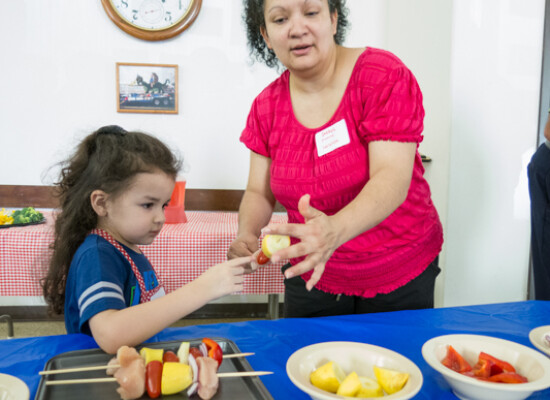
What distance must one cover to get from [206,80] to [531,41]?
7.19 ft

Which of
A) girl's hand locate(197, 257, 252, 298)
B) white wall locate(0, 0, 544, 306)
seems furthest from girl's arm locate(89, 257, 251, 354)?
white wall locate(0, 0, 544, 306)

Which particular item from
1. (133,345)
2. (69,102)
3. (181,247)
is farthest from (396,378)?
(69,102)

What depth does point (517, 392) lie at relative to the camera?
0.70 metres

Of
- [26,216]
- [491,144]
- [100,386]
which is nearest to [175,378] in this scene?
[100,386]

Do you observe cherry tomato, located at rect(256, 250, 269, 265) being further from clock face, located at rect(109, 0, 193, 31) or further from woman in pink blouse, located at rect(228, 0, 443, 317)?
clock face, located at rect(109, 0, 193, 31)

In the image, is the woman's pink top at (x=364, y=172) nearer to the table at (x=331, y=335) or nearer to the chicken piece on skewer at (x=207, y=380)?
the table at (x=331, y=335)

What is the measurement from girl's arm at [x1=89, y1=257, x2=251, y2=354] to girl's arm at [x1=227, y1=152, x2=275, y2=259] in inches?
13.2

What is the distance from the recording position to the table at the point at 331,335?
876mm

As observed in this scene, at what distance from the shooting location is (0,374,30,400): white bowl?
27.4 inches

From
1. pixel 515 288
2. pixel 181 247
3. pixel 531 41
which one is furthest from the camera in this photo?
pixel 515 288

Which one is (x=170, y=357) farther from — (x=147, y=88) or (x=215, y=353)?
(x=147, y=88)

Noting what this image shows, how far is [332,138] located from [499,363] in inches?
29.0

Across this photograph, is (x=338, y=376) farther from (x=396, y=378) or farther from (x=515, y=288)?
(x=515, y=288)

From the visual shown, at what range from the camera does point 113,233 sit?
1.27 meters
